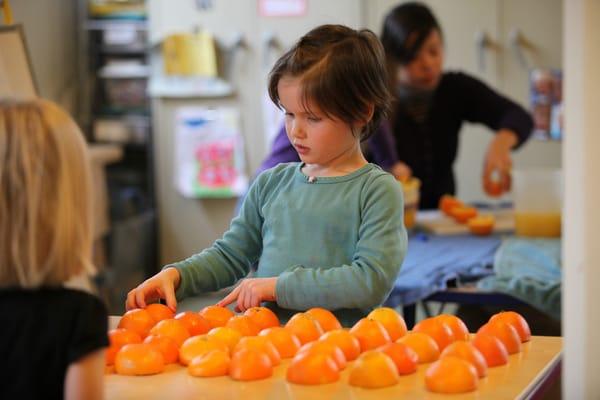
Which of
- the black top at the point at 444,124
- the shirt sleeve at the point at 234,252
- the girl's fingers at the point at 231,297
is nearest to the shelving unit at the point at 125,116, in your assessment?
the black top at the point at 444,124

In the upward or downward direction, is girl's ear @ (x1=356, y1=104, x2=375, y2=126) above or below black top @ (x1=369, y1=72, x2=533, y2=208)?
above

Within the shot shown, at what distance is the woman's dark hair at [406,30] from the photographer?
3062 mm

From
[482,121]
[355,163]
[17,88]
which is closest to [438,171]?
[482,121]

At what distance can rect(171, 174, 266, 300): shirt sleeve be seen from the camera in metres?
1.57

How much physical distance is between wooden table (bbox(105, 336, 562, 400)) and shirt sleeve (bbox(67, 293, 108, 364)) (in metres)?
0.16

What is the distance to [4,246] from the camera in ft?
3.14

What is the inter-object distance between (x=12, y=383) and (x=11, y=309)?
0.23ft

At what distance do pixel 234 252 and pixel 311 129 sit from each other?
0.26 metres

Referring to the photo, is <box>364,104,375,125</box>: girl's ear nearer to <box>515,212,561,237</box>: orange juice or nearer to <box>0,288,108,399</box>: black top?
<box>0,288,108,399</box>: black top

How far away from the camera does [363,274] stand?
1430 millimetres

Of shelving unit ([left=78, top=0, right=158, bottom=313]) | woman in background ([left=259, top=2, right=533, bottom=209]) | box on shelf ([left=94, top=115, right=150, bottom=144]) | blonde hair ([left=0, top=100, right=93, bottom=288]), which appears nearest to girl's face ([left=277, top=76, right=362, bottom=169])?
blonde hair ([left=0, top=100, right=93, bottom=288])

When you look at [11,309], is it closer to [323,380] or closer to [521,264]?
[323,380]

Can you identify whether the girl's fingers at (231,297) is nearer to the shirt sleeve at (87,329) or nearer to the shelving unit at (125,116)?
the shirt sleeve at (87,329)

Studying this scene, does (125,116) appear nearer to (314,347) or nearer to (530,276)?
(530,276)
